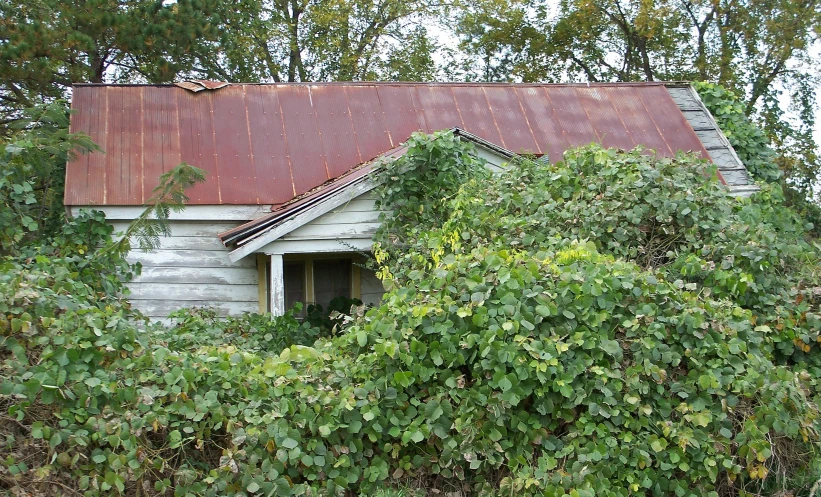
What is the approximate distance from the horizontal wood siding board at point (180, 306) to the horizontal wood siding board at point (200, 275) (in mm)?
241

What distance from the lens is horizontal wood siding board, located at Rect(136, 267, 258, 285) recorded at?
9.80 meters

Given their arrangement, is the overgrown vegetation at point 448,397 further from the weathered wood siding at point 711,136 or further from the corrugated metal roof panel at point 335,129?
the weathered wood siding at point 711,136

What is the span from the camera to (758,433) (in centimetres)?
556

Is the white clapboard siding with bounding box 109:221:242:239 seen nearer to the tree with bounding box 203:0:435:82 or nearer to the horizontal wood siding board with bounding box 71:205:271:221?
the horizontal wood siding board with bounding box 71:205:271:221

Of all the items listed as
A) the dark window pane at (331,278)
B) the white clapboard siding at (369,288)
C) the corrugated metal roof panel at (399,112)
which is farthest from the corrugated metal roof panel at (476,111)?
the dark window pane at (331,278)

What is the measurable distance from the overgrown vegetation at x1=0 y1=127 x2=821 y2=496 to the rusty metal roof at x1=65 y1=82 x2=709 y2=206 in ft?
14.2

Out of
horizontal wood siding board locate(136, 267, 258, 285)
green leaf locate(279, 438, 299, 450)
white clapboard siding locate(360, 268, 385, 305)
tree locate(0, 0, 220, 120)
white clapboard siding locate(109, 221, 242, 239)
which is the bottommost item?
green leaf locate(279, 438, 299, 450)

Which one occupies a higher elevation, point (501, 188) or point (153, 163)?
point (153, 163)

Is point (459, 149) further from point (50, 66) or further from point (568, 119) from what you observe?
point (50, 66)

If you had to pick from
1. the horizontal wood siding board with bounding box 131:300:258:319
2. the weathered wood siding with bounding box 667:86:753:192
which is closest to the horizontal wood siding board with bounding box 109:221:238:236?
the horizontal wood siding board with bounding box 131:300:258:319

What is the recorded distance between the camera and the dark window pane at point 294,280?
34.6 feet

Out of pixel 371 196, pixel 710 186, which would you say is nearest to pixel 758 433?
pixel 710 186

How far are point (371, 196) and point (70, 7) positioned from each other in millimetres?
9676

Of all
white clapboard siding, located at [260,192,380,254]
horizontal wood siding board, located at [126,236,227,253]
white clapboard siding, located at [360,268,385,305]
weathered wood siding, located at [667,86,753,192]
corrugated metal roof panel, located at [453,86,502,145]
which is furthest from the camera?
weathered wood siding, located at [667,86,753,192]
